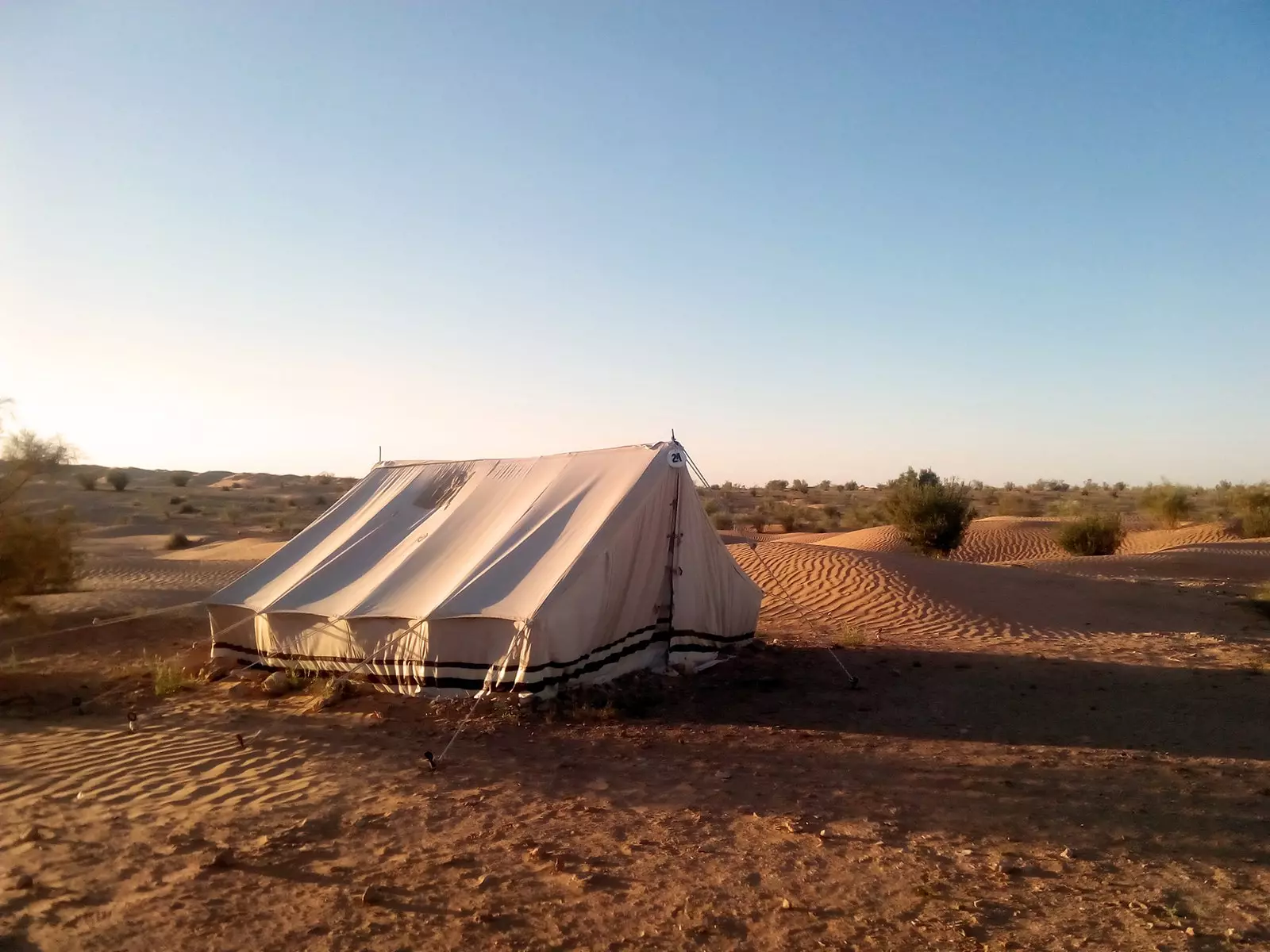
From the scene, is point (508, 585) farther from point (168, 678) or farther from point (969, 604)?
point (969, 604)

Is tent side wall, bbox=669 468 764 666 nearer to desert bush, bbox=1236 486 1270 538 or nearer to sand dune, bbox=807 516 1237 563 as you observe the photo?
sand dune, bbox=807 516 1237 563

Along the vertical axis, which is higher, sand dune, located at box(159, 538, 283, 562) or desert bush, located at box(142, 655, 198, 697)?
sand dune, located at box(159, 538, 283, 562)

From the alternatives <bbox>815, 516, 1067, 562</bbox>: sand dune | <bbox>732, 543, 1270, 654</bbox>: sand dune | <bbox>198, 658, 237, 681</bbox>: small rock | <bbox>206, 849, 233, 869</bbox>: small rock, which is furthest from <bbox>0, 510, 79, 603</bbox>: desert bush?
<bbox>815, 516, 1067, 562</bbox>: sand dune

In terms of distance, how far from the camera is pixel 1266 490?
1225 inches

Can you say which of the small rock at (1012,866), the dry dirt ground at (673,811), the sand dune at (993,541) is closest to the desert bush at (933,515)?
the sand dune at (993,541)

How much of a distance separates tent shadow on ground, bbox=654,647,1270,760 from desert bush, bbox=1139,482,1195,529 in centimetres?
2715

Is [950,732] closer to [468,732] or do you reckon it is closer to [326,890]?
[468,732]

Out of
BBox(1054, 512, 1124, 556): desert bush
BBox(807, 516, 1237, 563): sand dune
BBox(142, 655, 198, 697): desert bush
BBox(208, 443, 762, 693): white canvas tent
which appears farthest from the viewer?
BBox(807, 516, 1237, 563): sand dune

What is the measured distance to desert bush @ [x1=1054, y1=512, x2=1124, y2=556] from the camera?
87.1 feet

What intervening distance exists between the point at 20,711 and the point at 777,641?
8.58 metres

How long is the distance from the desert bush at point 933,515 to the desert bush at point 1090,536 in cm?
360

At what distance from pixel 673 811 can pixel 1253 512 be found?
32.0 metres

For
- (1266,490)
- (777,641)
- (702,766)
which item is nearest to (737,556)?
(777,641)

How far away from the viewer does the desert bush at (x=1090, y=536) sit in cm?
2656
